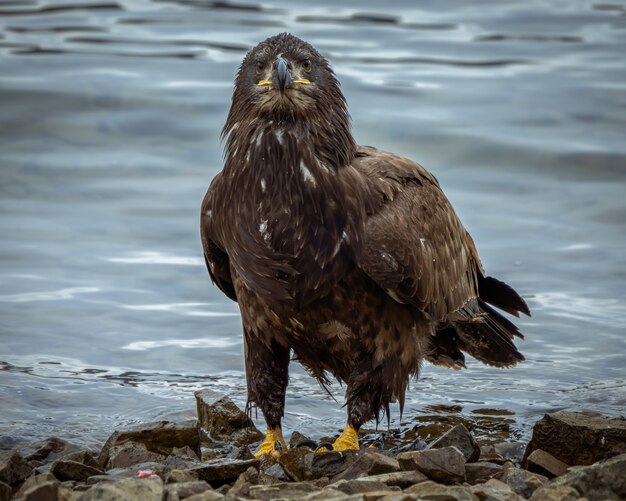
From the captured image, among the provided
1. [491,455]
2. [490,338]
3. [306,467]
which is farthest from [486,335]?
[306,467]

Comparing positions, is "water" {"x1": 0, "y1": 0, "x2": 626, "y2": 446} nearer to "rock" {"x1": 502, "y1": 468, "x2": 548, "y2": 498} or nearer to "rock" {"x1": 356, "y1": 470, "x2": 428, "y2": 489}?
"rock" {"x1": 502, "y1": 468, "x2": 548, "y2": 498}

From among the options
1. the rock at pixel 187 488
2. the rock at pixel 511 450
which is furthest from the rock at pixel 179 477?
the rock at pixel 511 450

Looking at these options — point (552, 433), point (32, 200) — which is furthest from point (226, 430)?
point (32, 200)

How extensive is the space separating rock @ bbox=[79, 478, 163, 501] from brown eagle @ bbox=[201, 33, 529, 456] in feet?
5.92

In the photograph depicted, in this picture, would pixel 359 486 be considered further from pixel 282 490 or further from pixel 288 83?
pixel 288 83

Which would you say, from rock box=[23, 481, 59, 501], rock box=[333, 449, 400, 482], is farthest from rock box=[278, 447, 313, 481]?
rock box=[23, 481, 59, 501]

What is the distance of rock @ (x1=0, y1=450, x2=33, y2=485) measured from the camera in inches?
233

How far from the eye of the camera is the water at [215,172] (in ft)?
28.6

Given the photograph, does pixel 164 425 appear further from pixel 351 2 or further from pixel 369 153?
pixel 351 2

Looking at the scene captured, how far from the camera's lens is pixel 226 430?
24.7ft

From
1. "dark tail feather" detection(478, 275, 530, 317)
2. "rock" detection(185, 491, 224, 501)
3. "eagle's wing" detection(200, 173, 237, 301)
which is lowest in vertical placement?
"rock" detection(185, 491, 224, 501)

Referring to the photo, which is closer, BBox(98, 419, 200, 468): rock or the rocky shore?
the rocky shore

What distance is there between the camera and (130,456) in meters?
6.50

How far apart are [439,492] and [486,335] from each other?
3033mm
